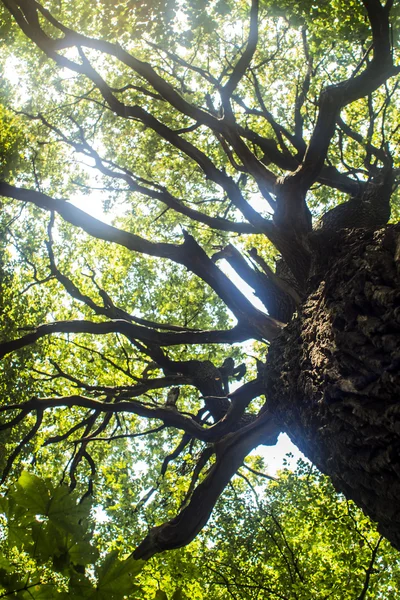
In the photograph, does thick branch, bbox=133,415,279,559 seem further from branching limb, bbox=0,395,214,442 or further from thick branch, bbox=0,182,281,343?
thick branch, bbox=0,182,281,343

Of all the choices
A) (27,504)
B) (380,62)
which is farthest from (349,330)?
(380,62)

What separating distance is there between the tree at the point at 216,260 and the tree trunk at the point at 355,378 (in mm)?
16

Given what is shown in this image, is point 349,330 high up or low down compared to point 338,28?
down

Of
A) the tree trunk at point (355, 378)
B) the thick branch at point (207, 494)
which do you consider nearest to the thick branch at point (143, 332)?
the thick branch at point (207, 494)

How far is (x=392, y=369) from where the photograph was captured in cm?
256

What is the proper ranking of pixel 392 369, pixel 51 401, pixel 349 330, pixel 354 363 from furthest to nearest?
pixel 51 401 < pixel 349 330 < pixel 354 363 < pixel 392 369

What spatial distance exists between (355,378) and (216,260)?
13.9 feet

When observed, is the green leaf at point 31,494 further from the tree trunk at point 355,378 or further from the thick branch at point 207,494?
the thick branch at point 207,494

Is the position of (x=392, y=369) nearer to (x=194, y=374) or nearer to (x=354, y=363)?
(x=354, y=363)

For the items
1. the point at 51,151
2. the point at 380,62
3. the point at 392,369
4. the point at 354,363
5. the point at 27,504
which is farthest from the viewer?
the point at 51,151

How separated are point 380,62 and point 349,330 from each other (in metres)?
4.15

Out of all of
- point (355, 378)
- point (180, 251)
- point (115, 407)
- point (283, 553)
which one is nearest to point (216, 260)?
point (180, 251)

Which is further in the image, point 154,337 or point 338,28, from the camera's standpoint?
point 338,28

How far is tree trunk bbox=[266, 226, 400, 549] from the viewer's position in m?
2.56
